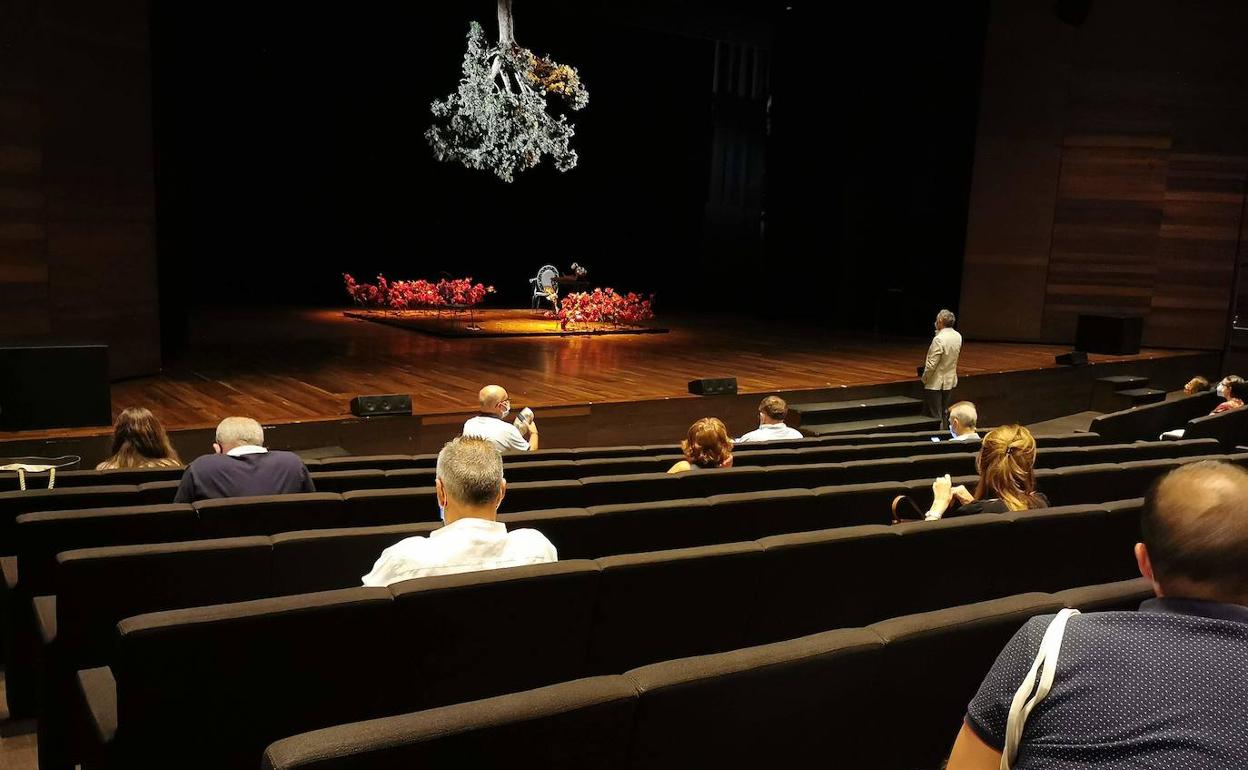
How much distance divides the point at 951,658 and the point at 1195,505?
0.71 metres

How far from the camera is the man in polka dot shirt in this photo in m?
1.10

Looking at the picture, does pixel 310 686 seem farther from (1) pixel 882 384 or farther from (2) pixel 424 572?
(1) pixel 882 384

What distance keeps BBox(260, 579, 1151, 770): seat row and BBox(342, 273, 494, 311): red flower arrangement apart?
12.5 metres

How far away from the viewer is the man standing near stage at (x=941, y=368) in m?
8.63

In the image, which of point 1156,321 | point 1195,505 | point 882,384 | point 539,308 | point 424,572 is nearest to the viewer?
point 1195,505

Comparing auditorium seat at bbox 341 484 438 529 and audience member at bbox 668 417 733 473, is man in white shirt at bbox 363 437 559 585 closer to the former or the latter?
auditorium seat at bbox 341 484 438 529

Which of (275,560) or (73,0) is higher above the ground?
(73,0)

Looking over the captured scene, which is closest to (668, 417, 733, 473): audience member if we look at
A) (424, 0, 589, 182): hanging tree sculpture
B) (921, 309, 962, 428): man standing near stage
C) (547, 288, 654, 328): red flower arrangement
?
(921, 309, 962, 428): man standing near stage

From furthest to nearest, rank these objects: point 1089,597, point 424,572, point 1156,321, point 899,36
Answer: point 899,36
point 1156,321
point 424,572
point 1089,597

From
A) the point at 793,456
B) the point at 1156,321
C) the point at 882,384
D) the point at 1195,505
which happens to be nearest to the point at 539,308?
the point at 882,384

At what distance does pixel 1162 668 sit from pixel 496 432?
186 inches

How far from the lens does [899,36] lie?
49.8 feet

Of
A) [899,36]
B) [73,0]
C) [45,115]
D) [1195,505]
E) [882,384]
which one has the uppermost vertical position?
[899,36]

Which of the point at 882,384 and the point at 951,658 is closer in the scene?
the point at 951,658
